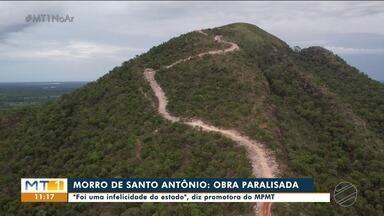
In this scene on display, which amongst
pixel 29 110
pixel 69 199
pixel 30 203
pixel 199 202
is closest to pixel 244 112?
pixel 199 202

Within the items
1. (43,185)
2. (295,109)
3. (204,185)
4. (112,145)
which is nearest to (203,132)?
(112,145)

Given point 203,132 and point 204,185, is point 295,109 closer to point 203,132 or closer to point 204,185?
point 203,132

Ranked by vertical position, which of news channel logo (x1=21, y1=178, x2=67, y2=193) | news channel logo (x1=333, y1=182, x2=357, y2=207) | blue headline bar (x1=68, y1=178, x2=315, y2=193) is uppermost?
blue headline bar (x1=68, y1=178, x2=315, y2=193)

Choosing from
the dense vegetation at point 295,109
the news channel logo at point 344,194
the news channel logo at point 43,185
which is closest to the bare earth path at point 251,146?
the dense vegetation at point 295,109

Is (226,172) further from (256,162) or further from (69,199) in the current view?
(69,199)

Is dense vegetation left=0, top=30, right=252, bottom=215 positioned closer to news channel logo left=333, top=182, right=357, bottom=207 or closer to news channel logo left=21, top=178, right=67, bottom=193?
news channel logo left=21, top=178, right=67, bottom=193

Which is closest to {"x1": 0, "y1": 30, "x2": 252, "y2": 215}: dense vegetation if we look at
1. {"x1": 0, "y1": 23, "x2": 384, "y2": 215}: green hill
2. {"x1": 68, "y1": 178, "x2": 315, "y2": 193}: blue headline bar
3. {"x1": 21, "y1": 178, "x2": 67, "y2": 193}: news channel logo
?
{"x1": 0, "y1": 23, "x2": 384, "y2": 215}: green hill
